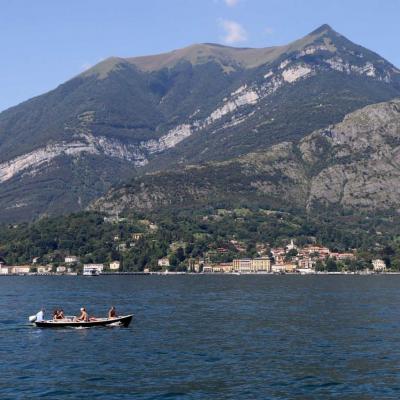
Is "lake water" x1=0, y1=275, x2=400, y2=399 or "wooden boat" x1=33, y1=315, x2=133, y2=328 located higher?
"wooden boat" x1=33, y1=315, x2=133, y2=328

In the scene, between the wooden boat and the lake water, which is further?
→ the wooden boat

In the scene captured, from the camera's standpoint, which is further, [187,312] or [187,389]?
[187,312]

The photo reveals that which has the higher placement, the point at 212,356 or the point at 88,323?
the point at 88,323

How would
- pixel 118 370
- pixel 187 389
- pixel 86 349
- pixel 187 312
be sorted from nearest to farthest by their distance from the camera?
pixel 187 389 → pixel 118 370 → pixel 86 349 → pixel 187 312

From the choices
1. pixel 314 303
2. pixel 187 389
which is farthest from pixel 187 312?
pixel 187 389

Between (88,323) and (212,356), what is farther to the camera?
(88,323)

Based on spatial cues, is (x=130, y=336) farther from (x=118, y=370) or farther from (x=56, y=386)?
(x=56, y=386)

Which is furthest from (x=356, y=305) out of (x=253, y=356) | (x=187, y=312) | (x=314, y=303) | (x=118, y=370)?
(x=118, y=370)

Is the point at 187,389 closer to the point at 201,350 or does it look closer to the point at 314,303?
the point at 201,350

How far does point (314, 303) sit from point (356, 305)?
32.3 feet

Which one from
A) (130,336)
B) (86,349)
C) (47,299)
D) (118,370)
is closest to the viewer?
(118,370)

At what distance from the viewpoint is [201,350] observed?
9194 centimetres

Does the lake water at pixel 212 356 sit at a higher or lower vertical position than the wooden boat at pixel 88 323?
lower

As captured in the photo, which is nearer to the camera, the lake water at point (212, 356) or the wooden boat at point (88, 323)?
the lake water at point (212, 356)
